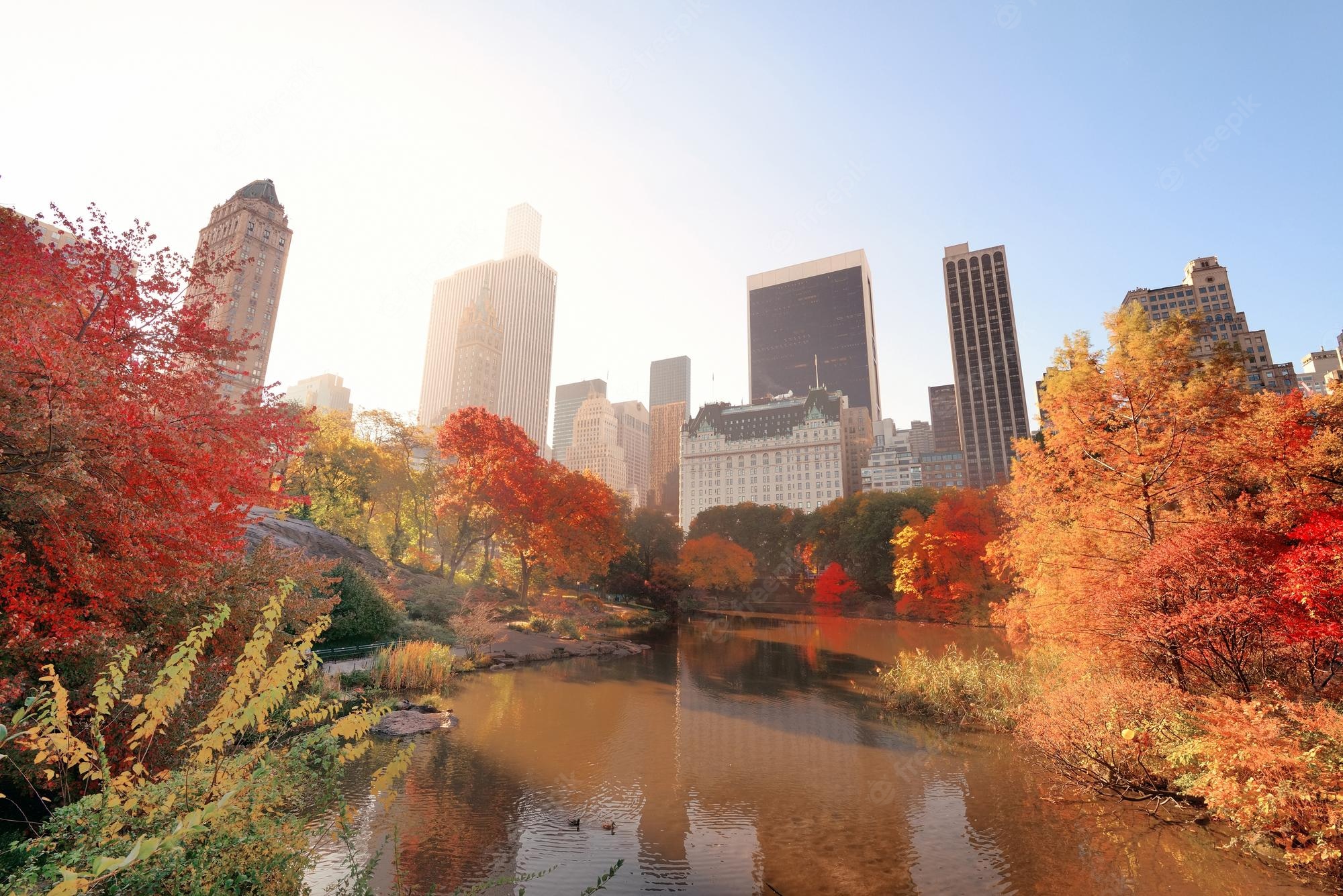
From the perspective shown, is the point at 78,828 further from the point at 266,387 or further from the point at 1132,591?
the point at 1132,591

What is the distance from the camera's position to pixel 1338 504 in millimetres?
10406

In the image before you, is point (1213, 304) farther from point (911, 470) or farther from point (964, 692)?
point (964, 692)

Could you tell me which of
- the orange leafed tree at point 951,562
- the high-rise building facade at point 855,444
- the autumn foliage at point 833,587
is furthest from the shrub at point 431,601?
the high-rise building facade at point 855,444

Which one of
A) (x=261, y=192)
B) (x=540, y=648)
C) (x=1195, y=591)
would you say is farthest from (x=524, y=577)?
(x=261, y=192)

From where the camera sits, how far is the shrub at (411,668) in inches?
716

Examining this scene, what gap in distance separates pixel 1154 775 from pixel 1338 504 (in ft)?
18.7

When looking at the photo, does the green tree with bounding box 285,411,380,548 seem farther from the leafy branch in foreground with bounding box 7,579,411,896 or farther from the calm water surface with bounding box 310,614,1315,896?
the leafy branch in foreground with bounding box 7,579,411,896

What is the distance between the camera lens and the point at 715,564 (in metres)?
61.8

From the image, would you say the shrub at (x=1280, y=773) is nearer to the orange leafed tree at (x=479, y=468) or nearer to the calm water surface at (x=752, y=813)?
the calm water surface at (x=752, y=813)

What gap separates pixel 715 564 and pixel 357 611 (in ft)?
144

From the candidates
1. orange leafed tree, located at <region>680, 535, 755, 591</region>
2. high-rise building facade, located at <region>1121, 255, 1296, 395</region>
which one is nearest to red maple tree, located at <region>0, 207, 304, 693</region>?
orange leafed tree, located at <region>680, 535, 755, 591</region>

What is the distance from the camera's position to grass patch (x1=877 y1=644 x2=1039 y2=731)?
1549 cm

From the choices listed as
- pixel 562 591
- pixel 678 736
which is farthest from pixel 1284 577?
pixel 562 591

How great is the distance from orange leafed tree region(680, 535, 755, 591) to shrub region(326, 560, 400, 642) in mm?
39290
